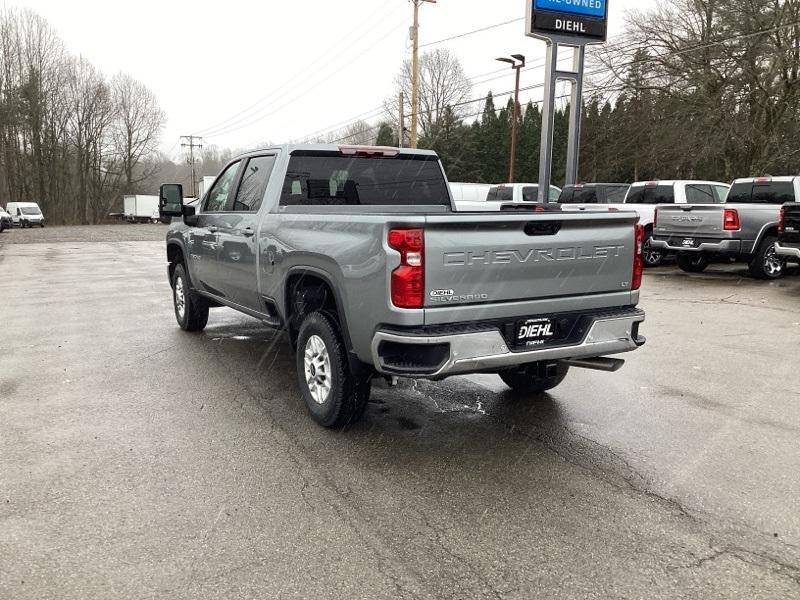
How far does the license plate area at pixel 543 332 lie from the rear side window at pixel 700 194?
13116 millimetres

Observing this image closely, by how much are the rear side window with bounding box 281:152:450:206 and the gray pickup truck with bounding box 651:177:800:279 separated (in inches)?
357

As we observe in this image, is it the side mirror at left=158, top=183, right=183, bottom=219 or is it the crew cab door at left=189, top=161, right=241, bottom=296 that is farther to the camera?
the side mirror at left=158, top=183, right=183, bottom=219

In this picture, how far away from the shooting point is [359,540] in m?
3.09

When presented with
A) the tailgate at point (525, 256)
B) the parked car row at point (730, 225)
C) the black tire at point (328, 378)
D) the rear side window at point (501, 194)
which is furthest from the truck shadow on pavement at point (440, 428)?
the rear side window at point (501, 194)

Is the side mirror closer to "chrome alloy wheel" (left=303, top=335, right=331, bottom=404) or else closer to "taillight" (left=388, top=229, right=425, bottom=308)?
"chrome alloy wheel" (left=303, top=335, right=331, bottom=404)

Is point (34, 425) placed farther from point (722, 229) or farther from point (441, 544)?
point (722, 229)

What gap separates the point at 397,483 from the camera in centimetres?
372

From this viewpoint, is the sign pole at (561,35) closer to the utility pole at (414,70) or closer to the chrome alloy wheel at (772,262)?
→ the chrome alloy wheel at (772,262)

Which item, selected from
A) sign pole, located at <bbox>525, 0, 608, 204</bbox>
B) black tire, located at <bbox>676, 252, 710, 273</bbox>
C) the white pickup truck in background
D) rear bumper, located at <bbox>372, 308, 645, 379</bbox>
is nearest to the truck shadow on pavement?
rear bumper, located at <bbox>372, 308, 645, 379</bbox>

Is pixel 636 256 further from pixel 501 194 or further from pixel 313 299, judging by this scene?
pixel 501 194

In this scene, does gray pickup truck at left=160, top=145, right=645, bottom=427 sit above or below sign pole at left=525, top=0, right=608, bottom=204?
below

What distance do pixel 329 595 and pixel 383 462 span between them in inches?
54.6

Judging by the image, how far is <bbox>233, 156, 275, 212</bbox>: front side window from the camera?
5.75 m

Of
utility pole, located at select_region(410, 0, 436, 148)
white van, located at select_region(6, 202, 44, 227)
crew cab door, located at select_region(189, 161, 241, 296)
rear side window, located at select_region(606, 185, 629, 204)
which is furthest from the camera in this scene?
white van, located at select_region(6, 202, 44, 227)
